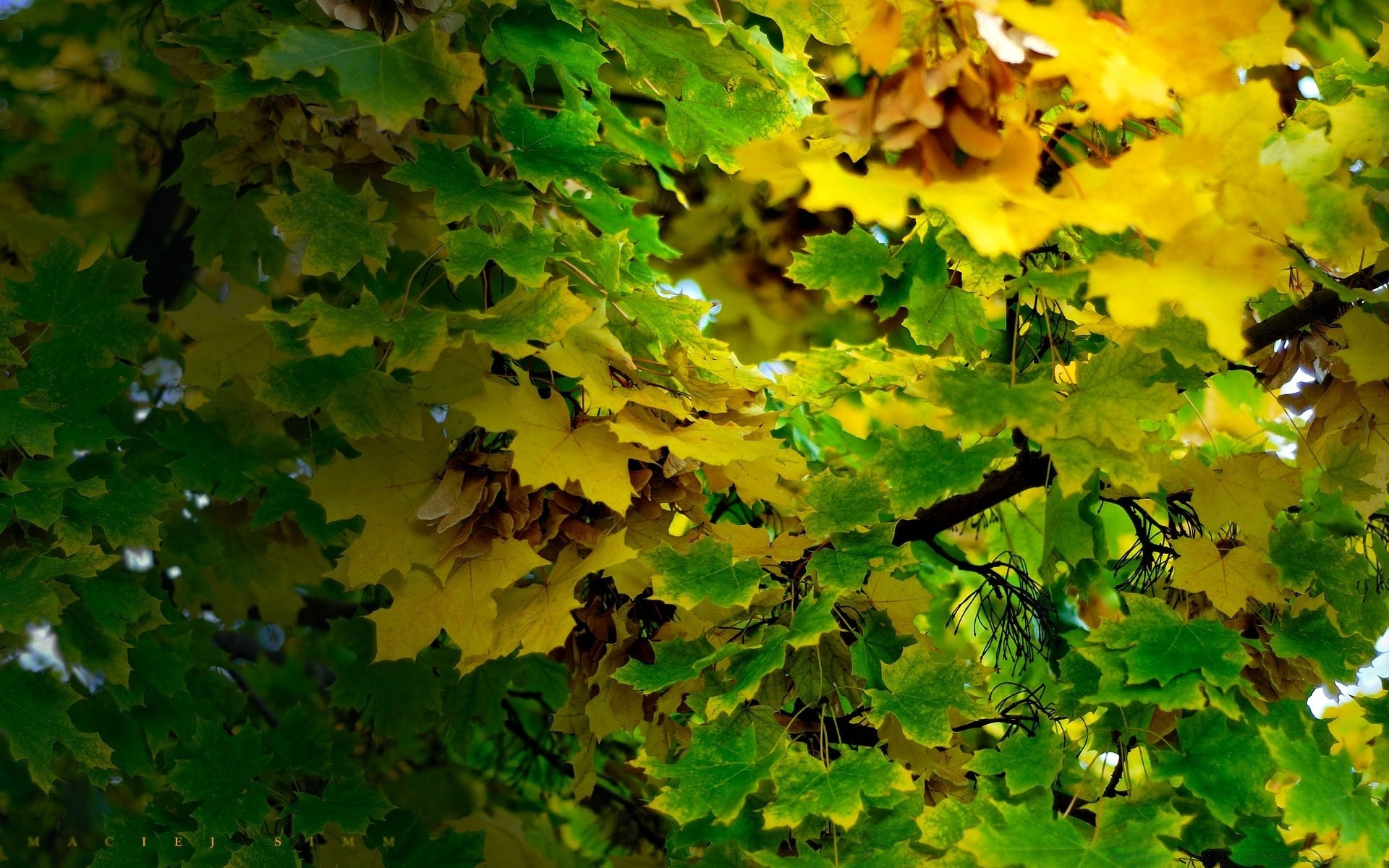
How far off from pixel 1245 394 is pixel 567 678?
49.9 inches

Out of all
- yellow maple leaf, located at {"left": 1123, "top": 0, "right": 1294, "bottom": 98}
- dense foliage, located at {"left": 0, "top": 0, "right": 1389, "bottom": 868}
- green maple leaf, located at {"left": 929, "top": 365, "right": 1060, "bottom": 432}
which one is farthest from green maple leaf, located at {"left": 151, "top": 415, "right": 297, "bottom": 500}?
yellow maple leaf, located at {"left": 1123, "top": 0, "right": 1294, "bottom": 98}

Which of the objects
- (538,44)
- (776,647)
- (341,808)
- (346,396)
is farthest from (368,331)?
(341,808)

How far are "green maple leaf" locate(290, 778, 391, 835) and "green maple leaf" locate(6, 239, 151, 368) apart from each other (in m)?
0.59

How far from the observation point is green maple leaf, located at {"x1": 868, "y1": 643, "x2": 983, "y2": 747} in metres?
1.04

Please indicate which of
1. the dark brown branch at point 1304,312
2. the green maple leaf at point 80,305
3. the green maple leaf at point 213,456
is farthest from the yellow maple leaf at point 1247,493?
the green maple leaf at point 80,305

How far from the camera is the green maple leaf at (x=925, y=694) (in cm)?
104

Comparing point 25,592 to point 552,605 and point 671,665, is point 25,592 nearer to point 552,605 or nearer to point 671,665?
point 552,605

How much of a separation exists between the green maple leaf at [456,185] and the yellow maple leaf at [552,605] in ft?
1.11

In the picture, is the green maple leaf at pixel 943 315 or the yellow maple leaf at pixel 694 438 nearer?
the yellow maple leaf at pixel 694 438

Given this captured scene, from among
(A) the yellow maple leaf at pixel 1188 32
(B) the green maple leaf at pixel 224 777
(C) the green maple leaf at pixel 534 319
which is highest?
(A) the yellow maple leaf at pixel 1188 32

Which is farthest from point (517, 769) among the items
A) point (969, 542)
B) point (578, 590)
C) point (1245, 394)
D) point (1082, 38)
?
point (1082, 38)

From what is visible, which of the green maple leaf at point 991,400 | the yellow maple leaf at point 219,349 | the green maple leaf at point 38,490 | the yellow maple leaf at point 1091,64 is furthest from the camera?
the yellow maple leaf at point 219,349

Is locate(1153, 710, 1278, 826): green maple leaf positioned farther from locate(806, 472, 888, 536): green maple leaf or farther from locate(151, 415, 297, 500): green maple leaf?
locate(151, 415, 297, 500): green maple leaf

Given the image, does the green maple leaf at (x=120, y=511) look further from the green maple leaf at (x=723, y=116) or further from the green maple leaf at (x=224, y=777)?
the green maple leaf at (x=723, y=116)
